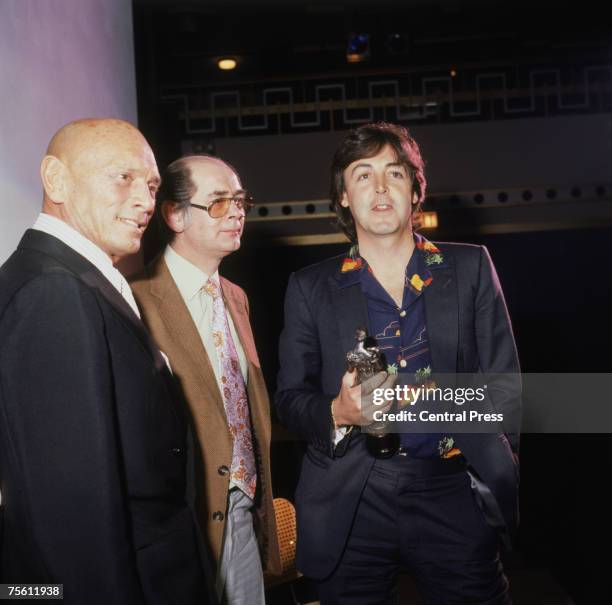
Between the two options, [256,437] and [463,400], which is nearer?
[463,400]

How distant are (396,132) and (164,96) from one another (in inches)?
257

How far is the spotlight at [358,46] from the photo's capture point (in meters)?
6.77

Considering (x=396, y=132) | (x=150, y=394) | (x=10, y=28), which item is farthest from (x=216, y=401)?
(x=10, y=28)

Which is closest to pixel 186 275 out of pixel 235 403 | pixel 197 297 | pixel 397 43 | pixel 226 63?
pixel 197 297

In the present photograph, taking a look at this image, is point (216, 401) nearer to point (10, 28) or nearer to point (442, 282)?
point (442, 282)

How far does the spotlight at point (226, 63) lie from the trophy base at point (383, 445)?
7.50 meters

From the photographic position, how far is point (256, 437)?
7.22ft

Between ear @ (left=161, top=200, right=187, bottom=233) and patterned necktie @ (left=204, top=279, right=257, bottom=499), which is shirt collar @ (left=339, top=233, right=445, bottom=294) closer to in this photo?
patterned necktie @ (left=204, top=279, right=257, bottom=499)

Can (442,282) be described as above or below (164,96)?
below

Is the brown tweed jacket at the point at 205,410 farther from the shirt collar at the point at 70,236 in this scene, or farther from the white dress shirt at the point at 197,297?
the shirt collar at the point at 70,236

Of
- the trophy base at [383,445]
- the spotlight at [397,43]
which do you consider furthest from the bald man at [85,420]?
the spotlight at [397,43]

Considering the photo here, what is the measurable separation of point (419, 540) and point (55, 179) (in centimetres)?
130

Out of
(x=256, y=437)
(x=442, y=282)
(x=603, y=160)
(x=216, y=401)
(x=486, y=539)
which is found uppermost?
(x=603, y=160)

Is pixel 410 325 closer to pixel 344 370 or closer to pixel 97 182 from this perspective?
pixel 344 370
